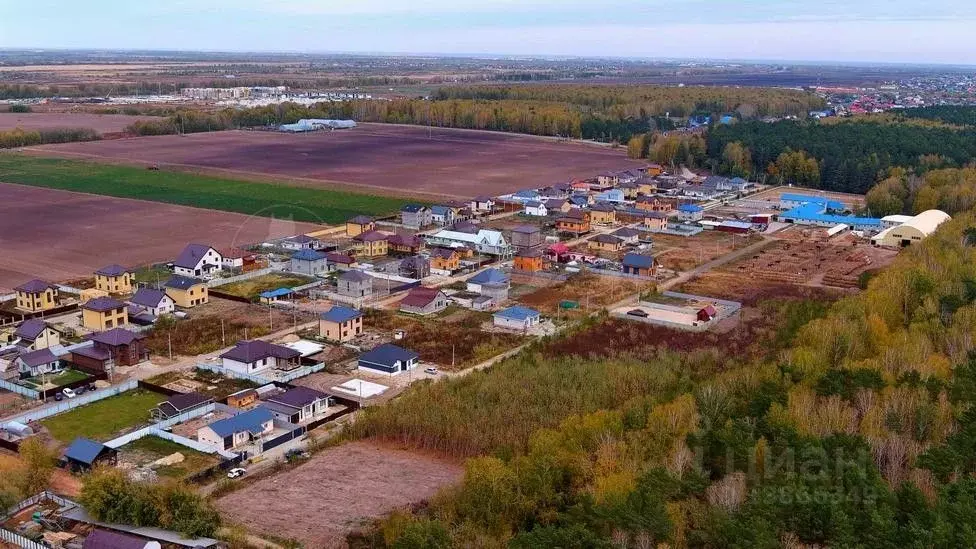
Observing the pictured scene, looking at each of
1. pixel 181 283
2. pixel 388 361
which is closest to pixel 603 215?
pixel 181 283

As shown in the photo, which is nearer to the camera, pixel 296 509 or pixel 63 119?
pixel 296 509

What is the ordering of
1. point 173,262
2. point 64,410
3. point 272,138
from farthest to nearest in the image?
1. point 272,138
2. point 173,262
3. point 64,410

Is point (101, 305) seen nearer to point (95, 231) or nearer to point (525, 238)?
point (95, 231)

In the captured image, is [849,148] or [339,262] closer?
[339,262]

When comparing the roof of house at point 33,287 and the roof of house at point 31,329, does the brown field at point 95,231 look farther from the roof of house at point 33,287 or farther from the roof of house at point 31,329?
the roof of house at point 31,329

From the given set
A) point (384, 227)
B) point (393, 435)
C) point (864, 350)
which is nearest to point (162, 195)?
point (384, 227)

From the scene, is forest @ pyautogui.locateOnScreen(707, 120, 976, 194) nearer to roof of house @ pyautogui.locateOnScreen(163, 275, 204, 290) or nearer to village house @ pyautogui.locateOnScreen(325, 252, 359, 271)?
village house @ pyautogui.locateOnScreen(325, 252, 359, 271)

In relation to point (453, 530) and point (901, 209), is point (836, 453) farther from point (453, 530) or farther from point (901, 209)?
point (901, 209)
